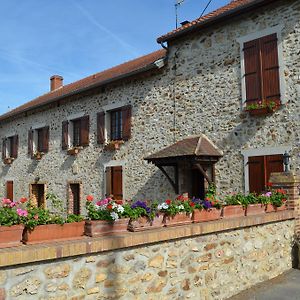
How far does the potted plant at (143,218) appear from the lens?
4.32 m

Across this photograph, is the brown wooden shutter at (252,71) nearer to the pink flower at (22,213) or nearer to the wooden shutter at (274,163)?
the wooden shutter at (274,163)

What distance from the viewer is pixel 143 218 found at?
443cm

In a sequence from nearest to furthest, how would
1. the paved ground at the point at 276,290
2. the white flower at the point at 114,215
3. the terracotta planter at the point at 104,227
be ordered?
the terracotta planter at the point at 104,227
the white flower at the point at 114,215
the paved ground at the point at 276,290

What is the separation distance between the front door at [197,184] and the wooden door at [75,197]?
18.8ft

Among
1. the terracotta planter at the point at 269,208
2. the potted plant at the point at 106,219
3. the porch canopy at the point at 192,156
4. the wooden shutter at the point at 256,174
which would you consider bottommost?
the terracotta planter at the point at 269,208

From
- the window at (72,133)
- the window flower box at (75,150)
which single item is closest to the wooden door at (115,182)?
the window flower box at (75,150)

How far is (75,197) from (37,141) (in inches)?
155

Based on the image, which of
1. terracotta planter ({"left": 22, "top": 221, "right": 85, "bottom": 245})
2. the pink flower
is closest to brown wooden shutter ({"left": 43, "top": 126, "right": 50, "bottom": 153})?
terracotta planter ({"left": 22, "top": 221, "right": 85, "bottom": 245})

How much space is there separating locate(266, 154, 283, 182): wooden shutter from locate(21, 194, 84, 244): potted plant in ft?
19.4

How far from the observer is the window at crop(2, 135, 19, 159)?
59.7ft

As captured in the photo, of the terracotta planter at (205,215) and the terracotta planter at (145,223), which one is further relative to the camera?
the terracotta planter at (205,215)

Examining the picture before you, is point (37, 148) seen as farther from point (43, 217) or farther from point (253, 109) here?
point (43, 217)

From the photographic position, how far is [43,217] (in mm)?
3654

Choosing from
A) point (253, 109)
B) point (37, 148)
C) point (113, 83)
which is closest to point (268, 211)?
point (253, 109)
